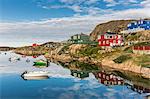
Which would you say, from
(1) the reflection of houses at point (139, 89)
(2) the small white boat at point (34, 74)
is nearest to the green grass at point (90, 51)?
(2) the small white boat at point (34, 74)

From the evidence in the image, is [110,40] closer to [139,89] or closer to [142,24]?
[142,24]

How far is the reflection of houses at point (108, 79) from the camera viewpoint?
2810 inches

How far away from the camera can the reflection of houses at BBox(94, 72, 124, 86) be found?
71.4 m

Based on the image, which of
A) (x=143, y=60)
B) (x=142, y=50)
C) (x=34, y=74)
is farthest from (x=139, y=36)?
(x=34, y=74)

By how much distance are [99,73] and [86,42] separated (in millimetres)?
80993

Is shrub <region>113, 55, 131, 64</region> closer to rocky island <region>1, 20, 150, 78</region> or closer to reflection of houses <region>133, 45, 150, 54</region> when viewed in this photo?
rocky island <region>1, 20, 150, 78</region>

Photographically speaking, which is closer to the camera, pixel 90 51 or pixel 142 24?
pixel 90 51

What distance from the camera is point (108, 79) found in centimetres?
7706

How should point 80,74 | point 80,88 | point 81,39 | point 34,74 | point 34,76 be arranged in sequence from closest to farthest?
point 80,88
point 34,76
point 34,74
point 80,74
point 81,39

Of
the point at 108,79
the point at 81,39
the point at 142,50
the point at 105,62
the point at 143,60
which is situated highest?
the point at 81,39

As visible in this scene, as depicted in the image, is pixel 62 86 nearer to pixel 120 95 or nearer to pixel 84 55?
pixel 120 95

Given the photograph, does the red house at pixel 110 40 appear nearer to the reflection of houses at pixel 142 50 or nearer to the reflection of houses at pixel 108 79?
the reflection of houses at pixel 142 50

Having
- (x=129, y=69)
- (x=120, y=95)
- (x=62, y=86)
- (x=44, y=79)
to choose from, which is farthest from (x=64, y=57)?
(x=120, y=95)

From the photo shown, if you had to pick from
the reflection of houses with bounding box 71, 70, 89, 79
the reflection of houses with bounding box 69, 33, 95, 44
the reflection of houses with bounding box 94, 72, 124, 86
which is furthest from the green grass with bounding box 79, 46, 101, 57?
the reflection of houses with bounding box 94, 72, 124, 86
